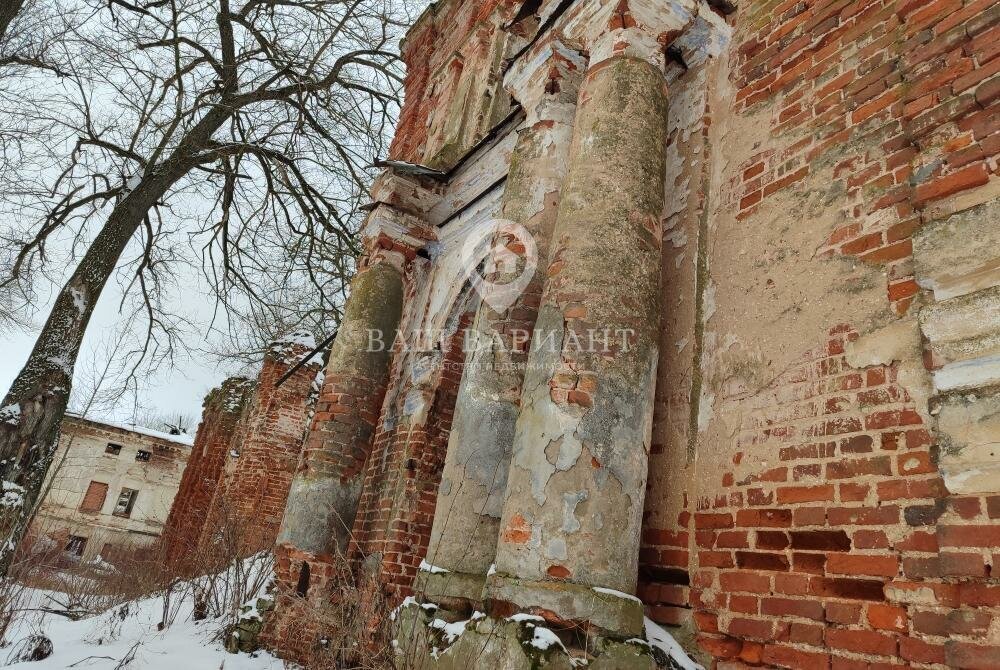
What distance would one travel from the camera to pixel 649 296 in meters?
3.09

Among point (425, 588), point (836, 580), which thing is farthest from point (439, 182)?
point (836, 580)

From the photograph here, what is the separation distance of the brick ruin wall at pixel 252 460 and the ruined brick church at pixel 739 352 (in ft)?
22.8

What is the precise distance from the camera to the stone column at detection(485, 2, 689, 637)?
2535mm

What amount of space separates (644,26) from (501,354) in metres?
2.17

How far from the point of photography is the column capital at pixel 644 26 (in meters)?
3.65

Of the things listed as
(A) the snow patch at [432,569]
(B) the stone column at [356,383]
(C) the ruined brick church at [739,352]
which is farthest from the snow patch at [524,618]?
(B) the stone column at [356,383]

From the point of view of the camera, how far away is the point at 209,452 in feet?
47.2

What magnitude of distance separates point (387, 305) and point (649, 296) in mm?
3815

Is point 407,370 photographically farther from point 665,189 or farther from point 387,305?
point 665,189

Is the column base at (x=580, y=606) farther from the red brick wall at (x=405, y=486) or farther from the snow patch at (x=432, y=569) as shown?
the red brick wall at (x=405, y=486)

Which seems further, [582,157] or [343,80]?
[343,80]

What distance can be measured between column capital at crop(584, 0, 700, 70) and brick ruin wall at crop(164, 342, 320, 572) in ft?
28.5
